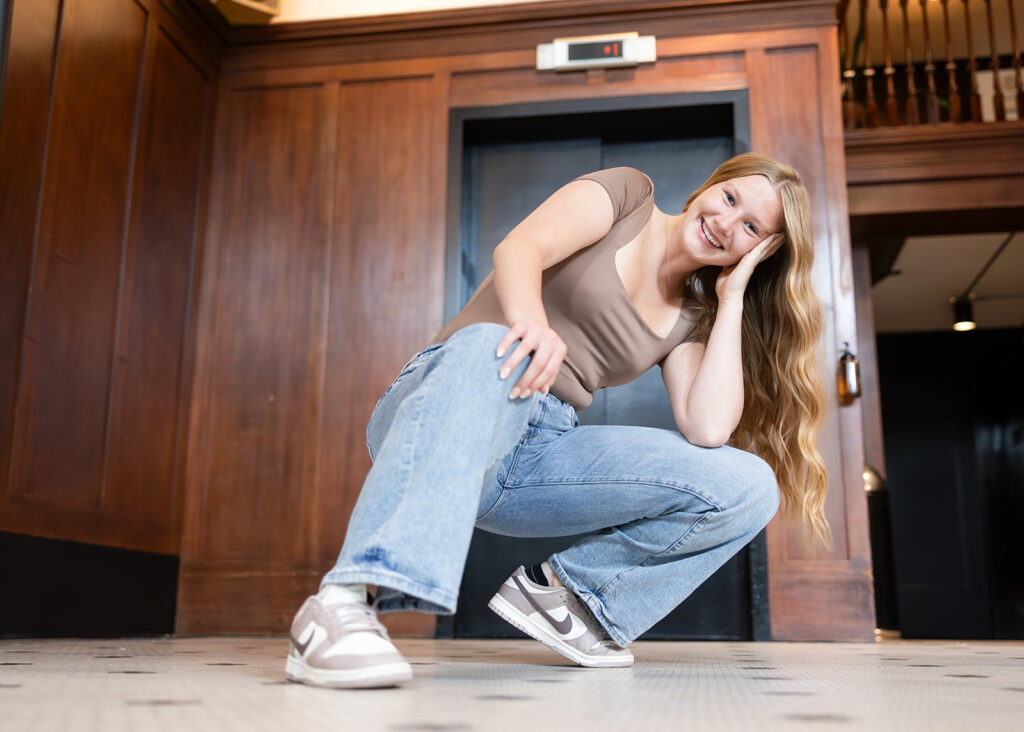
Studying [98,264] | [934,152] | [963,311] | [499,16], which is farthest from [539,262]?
[963,311]

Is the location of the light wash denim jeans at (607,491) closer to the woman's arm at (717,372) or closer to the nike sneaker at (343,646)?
the woman's arm at (717,372)

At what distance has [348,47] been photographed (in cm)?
359

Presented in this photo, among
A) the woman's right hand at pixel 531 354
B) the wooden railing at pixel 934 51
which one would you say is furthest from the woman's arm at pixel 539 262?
the wooden railing at pixel 934 51

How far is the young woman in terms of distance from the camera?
1.05 m

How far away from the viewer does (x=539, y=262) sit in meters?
1.33

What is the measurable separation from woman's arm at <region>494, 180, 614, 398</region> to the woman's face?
19 centimetres

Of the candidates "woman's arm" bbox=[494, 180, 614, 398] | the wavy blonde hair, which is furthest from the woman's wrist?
"woman's arm" bbox=[494, 180, 614, 398]

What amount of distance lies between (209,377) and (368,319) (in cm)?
62

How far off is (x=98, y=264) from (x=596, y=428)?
1905mm

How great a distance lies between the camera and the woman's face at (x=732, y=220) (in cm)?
163

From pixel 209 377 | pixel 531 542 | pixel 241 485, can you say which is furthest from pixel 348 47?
pixel 531 542

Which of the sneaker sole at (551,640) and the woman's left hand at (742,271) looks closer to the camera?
the sneaker sole at (551,640)

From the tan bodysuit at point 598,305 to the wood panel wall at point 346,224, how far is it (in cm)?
159

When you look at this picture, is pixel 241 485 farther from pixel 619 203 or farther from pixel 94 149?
pixel 619 203
